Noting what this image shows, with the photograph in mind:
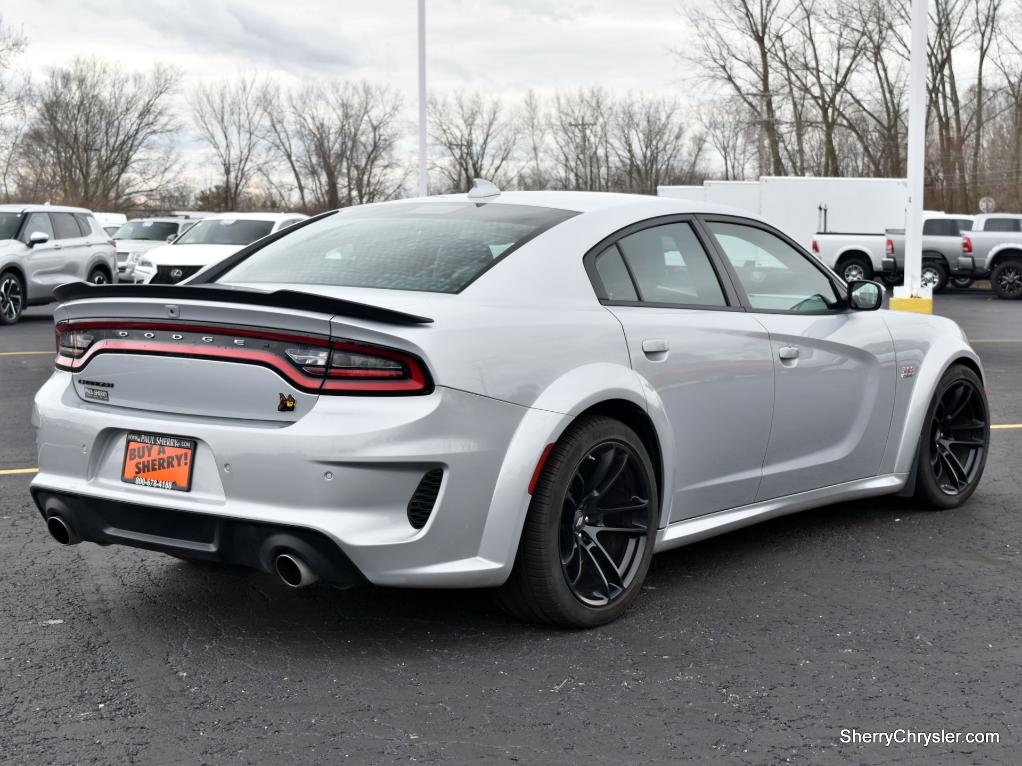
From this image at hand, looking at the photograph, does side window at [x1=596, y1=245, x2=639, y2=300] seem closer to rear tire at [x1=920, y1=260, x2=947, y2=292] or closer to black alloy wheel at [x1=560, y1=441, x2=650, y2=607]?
black alloy wheel at [x1=560, y1=441, x2=650, y2=607]

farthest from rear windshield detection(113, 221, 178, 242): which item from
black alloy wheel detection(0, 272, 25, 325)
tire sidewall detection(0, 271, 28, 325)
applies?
black alloy wheel detection(0, 272, 25, 325)

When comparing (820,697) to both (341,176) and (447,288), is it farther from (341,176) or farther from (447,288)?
(341,176)

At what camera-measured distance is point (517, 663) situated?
3.90m

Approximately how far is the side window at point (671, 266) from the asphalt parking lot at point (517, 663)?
1.11m

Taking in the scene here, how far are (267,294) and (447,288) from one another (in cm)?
64

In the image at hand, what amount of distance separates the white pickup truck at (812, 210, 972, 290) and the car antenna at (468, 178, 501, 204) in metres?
24.9

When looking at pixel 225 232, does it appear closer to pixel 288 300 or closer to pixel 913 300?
pixel 913 300

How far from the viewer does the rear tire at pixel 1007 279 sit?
2755cm

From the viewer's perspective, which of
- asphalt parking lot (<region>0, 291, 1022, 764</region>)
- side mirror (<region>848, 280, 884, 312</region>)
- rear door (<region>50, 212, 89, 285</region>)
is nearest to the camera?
asphalt parking lot (<region>0, 291, 1022, 764</region>)

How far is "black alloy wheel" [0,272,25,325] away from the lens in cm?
1889

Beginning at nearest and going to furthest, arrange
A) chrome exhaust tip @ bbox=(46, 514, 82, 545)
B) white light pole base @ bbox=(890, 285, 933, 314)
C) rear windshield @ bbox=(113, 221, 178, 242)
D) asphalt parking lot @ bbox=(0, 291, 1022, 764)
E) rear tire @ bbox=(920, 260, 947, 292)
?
asphalt parking lot @ bbox=(0, 291, 1022, 764) < chrome exhaust tip @ bbox=(46, 514, 82, 545) < white light pole base @ bbox=(890, 285, 933, 314) < rear tire @ bbox=(920, 260, 947, 292) < rear windshield @ bbox=(113, 221, 178, 242)

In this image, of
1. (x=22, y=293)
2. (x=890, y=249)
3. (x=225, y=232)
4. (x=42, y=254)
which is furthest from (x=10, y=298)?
(x=890, y=249)

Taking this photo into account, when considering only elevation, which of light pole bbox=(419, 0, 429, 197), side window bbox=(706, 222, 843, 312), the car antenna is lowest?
side window bbox=(706, 222, 843, 312)

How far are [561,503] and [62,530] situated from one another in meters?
1.66
